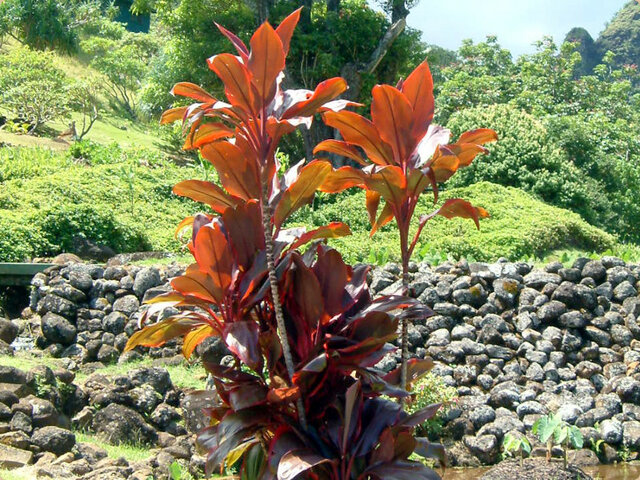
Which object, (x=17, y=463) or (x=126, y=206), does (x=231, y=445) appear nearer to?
(x=17, y=463)

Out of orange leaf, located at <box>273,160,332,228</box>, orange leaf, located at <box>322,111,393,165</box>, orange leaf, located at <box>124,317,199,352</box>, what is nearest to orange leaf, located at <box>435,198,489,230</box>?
orange leaf, located at <box>322,111,393,165</box>

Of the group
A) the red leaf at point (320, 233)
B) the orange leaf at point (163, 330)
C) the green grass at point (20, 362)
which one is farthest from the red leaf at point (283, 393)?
the green grass at point (20, 362)

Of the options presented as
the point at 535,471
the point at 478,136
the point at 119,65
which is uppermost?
the point at 478,136

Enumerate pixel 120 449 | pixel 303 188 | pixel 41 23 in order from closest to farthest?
pixel 303 188 → pixel 120 449 → pixel 41 23

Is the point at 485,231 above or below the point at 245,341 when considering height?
below

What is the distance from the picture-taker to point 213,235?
300 cm

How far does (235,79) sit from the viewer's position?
2.88 metres

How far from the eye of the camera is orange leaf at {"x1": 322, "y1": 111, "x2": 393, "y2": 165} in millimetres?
3125

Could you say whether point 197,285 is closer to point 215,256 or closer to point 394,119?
point 215,256

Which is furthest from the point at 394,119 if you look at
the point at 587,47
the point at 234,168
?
the point at 587,47

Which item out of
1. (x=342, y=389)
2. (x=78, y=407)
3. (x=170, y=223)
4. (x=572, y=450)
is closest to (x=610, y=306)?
(x=572, y=450)

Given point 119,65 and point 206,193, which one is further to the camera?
point 119,65

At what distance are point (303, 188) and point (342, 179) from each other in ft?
0.84

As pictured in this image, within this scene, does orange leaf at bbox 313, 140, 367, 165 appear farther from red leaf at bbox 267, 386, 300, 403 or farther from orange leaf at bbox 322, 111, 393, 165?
red leaf at bbox 267, 386, 300, 403
